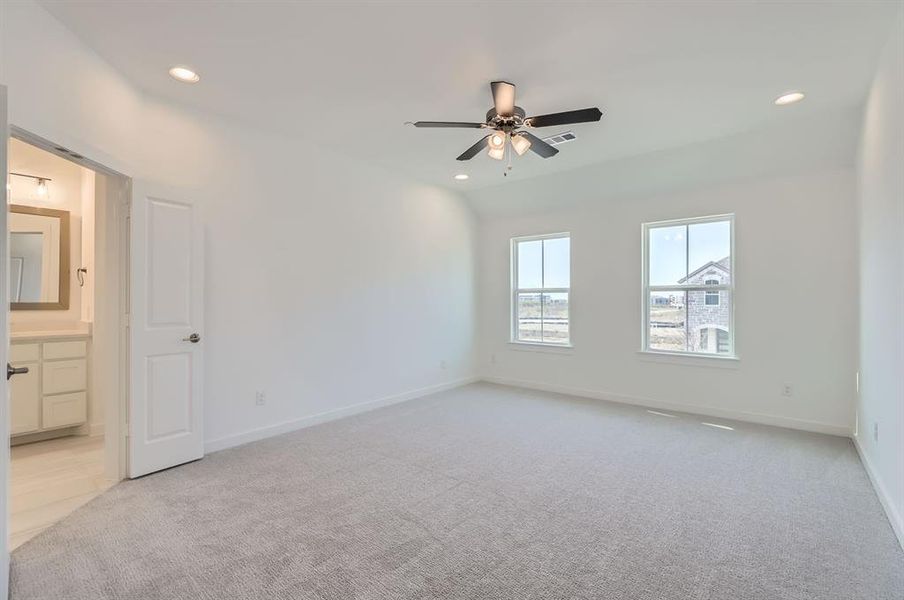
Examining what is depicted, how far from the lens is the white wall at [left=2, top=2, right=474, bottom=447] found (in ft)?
8.32

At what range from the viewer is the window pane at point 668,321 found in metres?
5.02

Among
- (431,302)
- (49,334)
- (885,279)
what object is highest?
(885,279)

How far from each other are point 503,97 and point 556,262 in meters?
3.39

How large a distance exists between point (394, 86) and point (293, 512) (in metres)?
2.89

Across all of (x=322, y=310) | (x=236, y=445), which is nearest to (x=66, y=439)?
(x=236, y=445)

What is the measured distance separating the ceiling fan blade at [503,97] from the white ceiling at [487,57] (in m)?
0.07

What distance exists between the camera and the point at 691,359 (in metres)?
4.84

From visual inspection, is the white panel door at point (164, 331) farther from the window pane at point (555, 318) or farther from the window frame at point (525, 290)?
the window pane at point (555, 318)

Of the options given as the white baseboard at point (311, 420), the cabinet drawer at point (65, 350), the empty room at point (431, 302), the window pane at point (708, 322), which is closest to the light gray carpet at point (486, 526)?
the empty room at point (431, 302)

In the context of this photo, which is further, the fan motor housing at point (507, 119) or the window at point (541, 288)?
the window at point (541, 288)

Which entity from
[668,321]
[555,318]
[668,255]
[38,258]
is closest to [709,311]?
[668,321]

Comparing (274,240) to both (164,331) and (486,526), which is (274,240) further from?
(486,526)

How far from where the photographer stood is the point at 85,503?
2695 millimetres

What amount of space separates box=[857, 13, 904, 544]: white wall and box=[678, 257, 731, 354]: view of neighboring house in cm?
124
